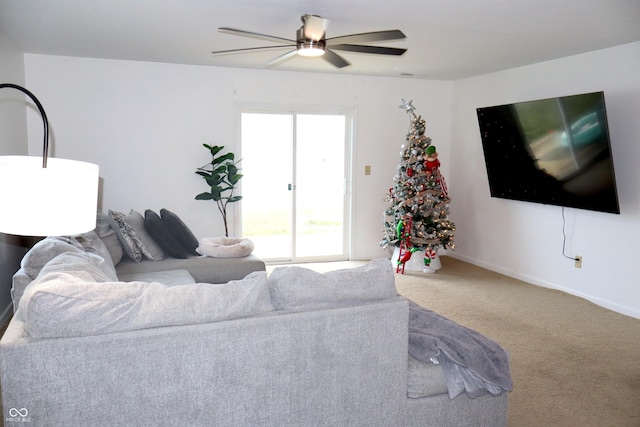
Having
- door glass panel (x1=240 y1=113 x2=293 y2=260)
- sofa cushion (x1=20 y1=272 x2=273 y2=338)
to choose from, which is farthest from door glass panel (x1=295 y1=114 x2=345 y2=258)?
sofa cushion (x1=20 y1=272 x2=273 y2=338)

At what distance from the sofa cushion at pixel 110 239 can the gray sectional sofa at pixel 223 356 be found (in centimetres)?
172

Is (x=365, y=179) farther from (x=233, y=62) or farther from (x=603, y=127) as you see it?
(x=603, y=127)

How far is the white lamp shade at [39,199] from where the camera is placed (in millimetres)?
1455

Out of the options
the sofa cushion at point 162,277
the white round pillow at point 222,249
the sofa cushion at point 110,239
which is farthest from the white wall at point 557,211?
the sofa cushion at point 110,239

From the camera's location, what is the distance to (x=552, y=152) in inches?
199

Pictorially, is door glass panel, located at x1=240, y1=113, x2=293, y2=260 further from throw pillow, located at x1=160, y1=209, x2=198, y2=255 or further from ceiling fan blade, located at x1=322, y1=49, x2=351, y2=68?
ceiling fan blade, located at x1=322, y1=49, x2=351, y2=68

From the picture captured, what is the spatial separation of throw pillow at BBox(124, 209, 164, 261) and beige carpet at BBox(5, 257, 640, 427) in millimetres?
2546

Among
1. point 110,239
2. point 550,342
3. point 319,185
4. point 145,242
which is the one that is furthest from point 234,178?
point 550,342

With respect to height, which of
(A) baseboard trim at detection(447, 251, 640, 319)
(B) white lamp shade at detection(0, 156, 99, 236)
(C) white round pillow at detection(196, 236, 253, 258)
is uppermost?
(B) white lamp shade at detection(0, 156, 99, 236)

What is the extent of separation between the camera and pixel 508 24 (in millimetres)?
3920

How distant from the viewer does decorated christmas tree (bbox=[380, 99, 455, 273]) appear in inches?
238

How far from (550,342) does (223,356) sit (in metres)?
→ 3.01

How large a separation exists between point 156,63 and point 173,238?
8.03 feet

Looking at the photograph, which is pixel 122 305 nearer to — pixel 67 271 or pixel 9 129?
pixel 67 271
